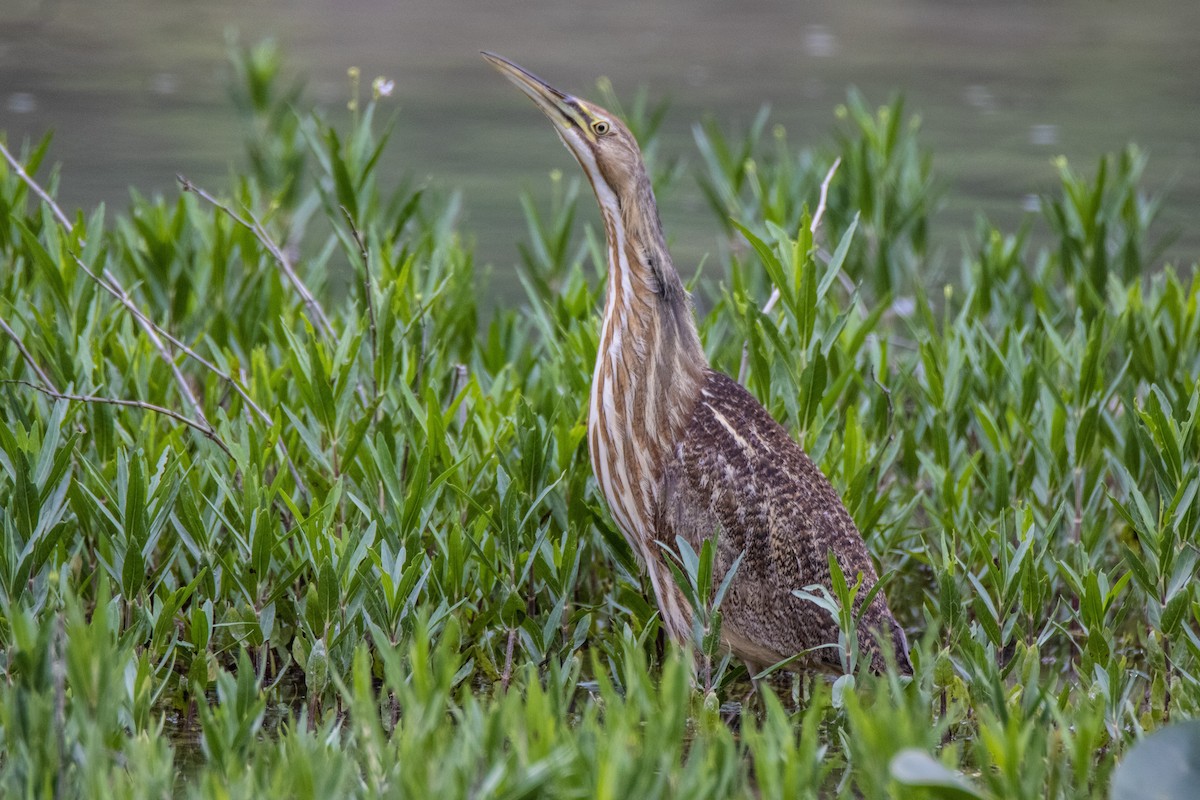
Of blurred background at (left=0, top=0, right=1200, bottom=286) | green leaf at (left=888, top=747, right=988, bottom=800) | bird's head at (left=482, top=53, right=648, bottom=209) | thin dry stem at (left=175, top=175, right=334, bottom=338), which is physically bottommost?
blurred background at (left=0, top=0, right=1200, bottom=286)

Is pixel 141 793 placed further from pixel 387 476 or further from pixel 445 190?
pixel 445 190

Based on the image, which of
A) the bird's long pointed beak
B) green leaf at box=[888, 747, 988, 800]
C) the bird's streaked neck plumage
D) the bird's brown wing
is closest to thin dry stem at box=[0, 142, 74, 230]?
the bird's long pointed beak

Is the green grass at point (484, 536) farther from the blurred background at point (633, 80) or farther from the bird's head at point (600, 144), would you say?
the blurred background at point (633, 80)

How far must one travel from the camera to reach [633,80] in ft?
44.8

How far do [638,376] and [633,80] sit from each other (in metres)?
10.1

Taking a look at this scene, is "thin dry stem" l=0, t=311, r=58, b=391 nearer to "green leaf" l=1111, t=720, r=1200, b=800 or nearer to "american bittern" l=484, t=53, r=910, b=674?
"american bittern" l=484, t=53, r=910, b=674

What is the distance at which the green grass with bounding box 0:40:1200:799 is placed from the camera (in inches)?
105

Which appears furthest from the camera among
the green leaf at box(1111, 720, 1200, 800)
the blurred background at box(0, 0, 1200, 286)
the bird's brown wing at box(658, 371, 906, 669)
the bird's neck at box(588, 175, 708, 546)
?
the blurred background at box(0, 0, 1200, 286)

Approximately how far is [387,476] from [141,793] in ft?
4.38

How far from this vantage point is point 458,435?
14.9ft

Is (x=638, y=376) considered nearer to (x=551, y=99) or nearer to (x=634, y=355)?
(x=634, y=355)

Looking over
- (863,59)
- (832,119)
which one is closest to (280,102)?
(832,119)

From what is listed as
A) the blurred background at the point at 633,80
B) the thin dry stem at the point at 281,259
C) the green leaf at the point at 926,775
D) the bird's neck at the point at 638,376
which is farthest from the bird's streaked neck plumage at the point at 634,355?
the blurred background at the point at 633,80

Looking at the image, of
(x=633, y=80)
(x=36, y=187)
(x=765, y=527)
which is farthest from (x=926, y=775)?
(x=633, y=80)
